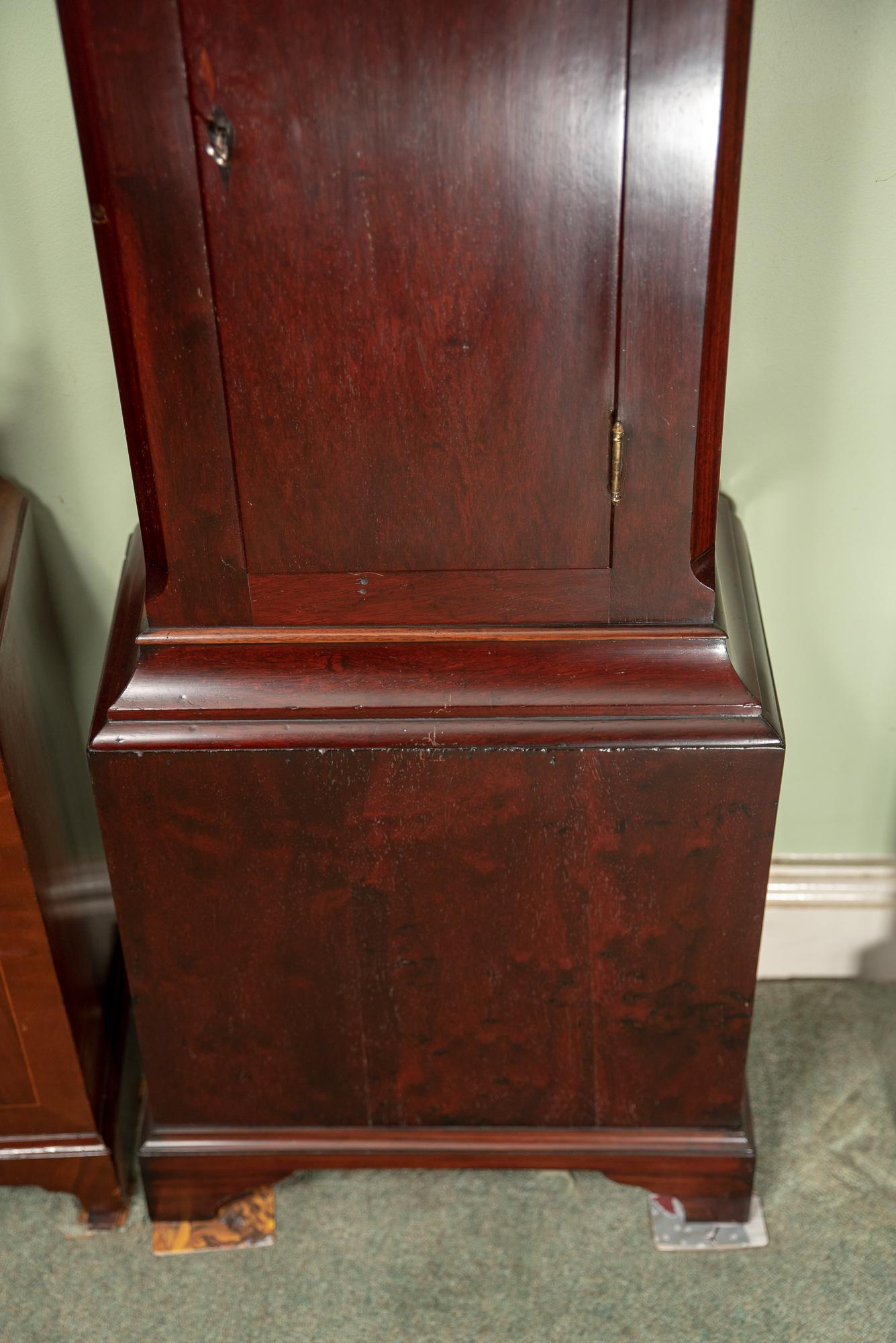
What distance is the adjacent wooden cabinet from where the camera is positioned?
33.3 inches

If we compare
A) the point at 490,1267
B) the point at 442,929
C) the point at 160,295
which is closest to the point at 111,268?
the point at 160,295

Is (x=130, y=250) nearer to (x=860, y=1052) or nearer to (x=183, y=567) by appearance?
(x=183, y=567)

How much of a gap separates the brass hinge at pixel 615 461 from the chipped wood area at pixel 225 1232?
87cm

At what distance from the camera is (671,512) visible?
0.99m

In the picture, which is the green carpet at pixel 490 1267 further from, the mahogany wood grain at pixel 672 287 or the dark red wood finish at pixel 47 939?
the mahogany wood grain at pixel 672 287

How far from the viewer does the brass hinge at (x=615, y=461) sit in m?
0.95

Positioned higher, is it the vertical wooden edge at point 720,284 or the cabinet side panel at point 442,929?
the vertical wooden edge at point 720,284

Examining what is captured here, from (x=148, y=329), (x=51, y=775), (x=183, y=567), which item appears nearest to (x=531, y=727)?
(x=183, y=567)

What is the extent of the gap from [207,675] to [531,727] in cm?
26

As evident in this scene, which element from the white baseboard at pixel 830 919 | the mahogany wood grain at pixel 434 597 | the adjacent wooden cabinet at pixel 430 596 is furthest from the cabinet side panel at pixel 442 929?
the white baseboard at pixel 830 919

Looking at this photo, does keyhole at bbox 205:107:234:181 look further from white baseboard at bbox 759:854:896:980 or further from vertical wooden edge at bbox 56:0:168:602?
white baseboard at bbox 759:854:896:980

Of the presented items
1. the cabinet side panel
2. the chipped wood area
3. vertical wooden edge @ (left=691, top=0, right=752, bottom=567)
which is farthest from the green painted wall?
the chipped wood area

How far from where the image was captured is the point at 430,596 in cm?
104

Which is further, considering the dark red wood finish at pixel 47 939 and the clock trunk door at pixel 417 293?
the dark red wood finish at pixel 47 939
